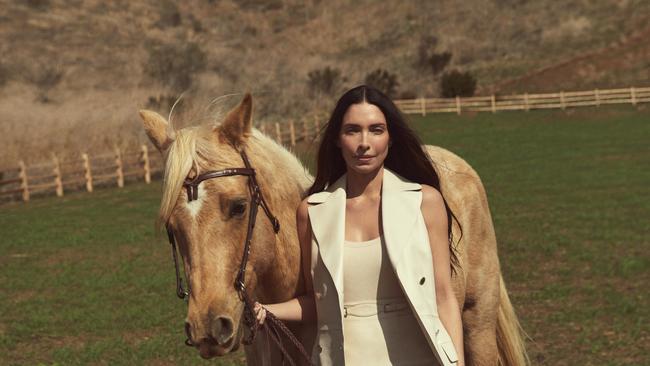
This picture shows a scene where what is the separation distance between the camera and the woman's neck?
3.42 m

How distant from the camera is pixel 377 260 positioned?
327 cm

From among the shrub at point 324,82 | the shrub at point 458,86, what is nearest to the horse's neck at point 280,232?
the shrub at point 458,86

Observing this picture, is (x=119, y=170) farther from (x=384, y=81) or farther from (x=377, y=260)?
(x=384, y=81)

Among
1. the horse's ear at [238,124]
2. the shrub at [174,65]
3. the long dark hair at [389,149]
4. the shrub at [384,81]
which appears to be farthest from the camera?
the shrub at [174,65]

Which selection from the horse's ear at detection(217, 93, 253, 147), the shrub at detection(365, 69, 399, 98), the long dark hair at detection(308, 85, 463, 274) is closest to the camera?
the long dark hair at detection(308, 85, 463, 274)

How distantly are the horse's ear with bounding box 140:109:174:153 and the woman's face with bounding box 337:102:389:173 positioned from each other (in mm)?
946

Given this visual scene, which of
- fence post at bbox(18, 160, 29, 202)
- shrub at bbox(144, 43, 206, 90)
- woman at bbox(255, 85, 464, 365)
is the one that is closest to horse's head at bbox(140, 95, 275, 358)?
woman at bbox(255, 85, 464, 365)

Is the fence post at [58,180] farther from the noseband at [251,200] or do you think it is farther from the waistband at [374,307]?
the waistband at [374,307]

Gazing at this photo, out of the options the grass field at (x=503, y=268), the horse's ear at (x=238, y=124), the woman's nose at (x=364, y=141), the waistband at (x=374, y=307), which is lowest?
the grass field at (x=503, y=268)

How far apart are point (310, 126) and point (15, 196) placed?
57.6ft

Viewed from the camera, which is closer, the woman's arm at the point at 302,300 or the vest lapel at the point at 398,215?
the vest lapel at the point at 398,215

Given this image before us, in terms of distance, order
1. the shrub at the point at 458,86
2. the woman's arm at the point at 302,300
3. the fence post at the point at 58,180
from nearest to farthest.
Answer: the woman's arm at the point at 302,300, the fence post at the point at 58,180, the shrub at the point at 458,86

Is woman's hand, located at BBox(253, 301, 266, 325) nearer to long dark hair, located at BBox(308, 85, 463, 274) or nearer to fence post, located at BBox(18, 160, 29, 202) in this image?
long dark hair, located at BBox(308, 85, 463, 274)

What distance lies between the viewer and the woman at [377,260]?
322 cm
